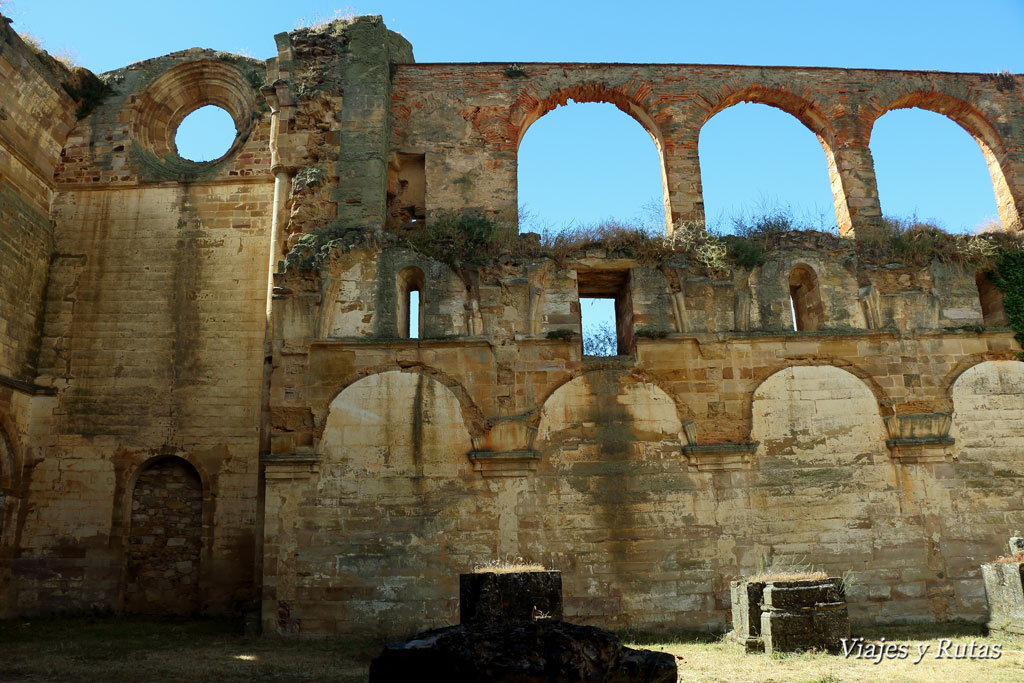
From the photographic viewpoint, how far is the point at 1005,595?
7.73 metres

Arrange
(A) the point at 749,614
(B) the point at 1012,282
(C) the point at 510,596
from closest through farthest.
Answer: (C) the point at 510,596, (A) the point at 749,614, (B) the point at 1012,282

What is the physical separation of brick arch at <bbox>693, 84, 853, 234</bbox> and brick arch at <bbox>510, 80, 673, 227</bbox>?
66cm

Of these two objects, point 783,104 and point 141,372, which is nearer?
point 783,104

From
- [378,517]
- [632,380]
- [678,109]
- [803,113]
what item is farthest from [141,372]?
[803,113]

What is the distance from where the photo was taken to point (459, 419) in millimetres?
9523

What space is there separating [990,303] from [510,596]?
27.9 ft

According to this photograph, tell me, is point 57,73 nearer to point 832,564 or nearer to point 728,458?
point 728,458

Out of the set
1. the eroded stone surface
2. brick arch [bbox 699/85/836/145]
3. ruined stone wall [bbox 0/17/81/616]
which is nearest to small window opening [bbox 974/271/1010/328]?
brick arch [bbox 699/85/836/145]

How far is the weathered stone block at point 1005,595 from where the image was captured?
24.6 feet

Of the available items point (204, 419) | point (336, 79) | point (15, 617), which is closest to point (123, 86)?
point (336, 79)

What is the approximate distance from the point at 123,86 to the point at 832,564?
13.8 m

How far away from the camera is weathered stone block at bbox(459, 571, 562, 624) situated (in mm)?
6418

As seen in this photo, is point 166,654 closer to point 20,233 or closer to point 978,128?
point 20,233

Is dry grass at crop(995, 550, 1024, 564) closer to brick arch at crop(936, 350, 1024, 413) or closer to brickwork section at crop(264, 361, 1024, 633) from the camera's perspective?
brickwork section at crop(264, 361, 1024, 633)
